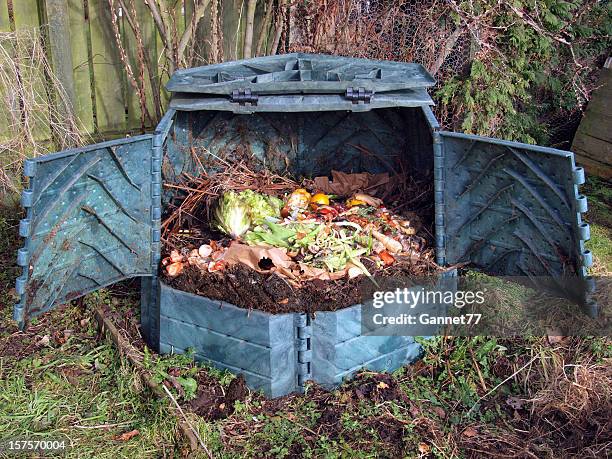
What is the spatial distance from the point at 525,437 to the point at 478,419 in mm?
266

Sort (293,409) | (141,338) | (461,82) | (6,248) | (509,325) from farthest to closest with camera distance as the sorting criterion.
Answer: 1. (461,82)
2. (6,248)
3. (141,338)
4. (509,325)
5. (293,409)

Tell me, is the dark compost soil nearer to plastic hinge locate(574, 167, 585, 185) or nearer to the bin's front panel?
the bin's front panel

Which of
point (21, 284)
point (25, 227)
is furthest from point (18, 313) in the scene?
point (25, 227)

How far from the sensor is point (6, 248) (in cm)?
565

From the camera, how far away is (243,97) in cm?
426

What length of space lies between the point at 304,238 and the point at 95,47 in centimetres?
322

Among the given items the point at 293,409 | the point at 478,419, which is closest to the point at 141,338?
the point at 293,409

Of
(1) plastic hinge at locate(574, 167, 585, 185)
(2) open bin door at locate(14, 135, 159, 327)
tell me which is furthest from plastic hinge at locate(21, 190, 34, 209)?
(1) plastic hinge at locate(574, 167, 585, 185)

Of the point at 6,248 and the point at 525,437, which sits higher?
the point at 6,248

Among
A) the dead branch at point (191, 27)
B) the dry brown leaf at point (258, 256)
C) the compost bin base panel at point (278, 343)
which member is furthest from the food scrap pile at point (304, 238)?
the dead branch at point (191, 27)

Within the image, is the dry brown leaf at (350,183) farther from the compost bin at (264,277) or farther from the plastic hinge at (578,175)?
the plastic hinge at (578,175)

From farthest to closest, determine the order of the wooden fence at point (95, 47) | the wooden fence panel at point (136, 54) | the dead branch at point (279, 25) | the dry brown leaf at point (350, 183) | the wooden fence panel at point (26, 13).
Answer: the dead branch at point (279, 25) < the wooden fence panel at point (136, 54) < the wooden fence at point (95, 47) < the wooden fence panel at point (26, 13) < the dry brown leaf at point (350, 183)

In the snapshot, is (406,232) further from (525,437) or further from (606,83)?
(606,83)

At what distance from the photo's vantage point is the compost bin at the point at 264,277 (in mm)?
3725
